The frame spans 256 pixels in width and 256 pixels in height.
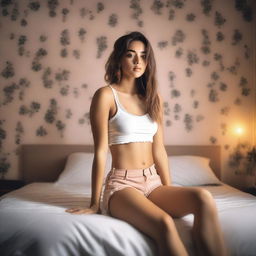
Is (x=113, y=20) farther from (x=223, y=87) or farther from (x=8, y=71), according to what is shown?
(x=223, y=87)

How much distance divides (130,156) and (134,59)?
0.57 meters

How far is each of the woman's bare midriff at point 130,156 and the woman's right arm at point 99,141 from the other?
0.09 m

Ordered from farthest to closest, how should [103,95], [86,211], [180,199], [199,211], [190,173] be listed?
[190,173] → [103,95] → [86,211] → [180,199] → [199,211]

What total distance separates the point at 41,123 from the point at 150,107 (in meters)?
1.69

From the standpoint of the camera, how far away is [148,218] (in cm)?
111

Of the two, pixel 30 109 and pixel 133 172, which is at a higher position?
pixel 30 109

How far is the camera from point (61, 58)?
287 centimetres

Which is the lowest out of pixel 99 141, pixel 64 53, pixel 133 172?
pixel 133 172

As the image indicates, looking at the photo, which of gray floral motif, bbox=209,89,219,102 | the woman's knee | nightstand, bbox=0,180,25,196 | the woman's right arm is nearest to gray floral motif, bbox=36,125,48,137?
nightstand, bbox=0,180,25,196

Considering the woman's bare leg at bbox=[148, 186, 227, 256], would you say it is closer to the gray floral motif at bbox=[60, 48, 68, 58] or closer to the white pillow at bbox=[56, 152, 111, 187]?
the white pillow at bbox=[56, 152, 111, 187]

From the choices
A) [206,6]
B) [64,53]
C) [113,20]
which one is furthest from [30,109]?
[206,6]

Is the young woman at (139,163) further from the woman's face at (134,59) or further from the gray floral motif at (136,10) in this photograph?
the gray floral motif at (136,10)

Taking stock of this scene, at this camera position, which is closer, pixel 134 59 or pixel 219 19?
pixel 134 59

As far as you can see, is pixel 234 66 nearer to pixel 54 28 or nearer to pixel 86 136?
pixel 86 136
